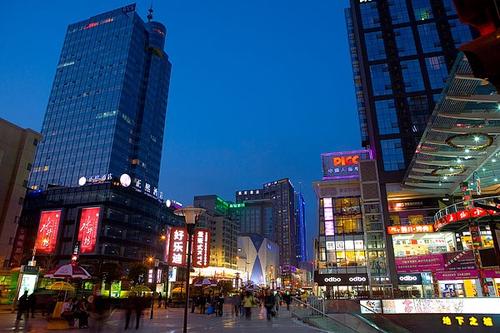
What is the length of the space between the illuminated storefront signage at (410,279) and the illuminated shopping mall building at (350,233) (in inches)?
62.5

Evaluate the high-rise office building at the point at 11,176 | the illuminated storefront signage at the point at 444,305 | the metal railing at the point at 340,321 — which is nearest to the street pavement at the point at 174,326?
the metal railing at the point at 340,321

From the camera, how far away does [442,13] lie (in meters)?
57.7

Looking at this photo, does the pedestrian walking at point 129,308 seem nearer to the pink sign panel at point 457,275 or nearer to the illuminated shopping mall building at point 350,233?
the pink sign panel at point 457,275

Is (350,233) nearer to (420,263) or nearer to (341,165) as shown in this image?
(341,165)

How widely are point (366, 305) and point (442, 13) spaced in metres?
53.4

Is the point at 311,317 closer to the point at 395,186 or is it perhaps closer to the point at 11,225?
the point at 395,186

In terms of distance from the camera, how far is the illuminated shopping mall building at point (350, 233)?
Result: 48000 millimetres

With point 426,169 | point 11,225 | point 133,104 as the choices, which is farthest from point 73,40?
point 426,169

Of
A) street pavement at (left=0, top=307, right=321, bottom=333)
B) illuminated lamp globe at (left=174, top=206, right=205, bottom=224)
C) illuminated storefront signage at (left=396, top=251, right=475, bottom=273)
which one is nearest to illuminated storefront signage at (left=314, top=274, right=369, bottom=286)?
illuminated storefront signage at (left=396, top=251, right=475, bottom=273)

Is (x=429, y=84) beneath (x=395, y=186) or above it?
above

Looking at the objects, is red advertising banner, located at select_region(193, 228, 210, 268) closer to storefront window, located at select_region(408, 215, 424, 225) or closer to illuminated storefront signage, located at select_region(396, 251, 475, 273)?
illuminated storefront signage, located at select_region(396, 251, 475, 273)

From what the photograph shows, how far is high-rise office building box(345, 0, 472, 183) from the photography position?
52.6m

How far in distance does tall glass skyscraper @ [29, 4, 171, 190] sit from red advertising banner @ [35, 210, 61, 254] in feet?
138

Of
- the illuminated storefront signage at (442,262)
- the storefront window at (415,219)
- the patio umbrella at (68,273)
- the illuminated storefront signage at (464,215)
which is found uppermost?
the storefront window at (415,219)
